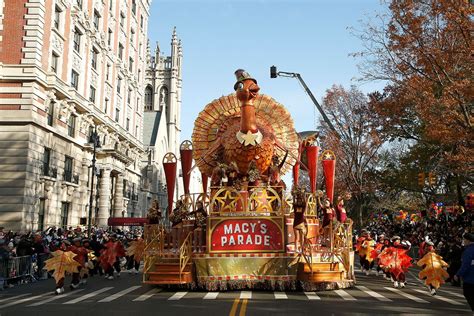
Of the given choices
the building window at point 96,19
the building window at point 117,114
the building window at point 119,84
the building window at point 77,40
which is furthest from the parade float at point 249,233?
the building window at point 119,84

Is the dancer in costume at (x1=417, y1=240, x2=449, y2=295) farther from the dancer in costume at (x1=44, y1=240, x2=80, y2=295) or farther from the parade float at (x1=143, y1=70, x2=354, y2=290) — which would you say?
Result: the dancer in costume at (x1=44, y1=240, x2=80, y2=295)

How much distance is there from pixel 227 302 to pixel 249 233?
2.38 meters

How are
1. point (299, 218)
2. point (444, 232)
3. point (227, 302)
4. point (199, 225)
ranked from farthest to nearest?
1. point (444, 232)
2. point (199, 225)
3. point (299, 218)
4. point (227, 302)

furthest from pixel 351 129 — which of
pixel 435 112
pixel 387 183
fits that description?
pixel 435 112

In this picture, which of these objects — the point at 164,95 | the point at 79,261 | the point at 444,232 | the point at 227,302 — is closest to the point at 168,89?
the point at 164,95

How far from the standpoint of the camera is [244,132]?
45.8ft

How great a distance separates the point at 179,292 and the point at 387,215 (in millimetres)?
36591

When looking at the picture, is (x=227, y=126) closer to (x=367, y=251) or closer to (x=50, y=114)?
(x=367, y=251)

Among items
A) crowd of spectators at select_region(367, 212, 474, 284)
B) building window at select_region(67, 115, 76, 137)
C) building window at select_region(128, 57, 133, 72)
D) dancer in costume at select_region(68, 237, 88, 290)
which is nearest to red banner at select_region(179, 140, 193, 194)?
dancer in costume at select_region(68, 237, 88, 290)

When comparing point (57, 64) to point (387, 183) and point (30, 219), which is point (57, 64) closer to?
point (30, 219)

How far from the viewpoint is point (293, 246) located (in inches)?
513

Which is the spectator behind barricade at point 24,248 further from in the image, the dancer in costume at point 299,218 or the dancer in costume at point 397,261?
the dancer in costume at point 397,261

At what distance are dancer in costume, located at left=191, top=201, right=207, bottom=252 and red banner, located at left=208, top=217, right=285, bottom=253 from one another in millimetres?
594

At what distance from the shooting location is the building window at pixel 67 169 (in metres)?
33.0
